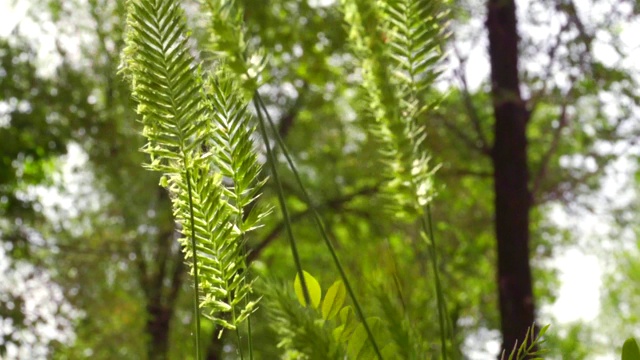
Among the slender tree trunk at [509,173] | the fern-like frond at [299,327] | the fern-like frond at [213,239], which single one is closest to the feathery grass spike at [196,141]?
the fern-like frond at [213,239]

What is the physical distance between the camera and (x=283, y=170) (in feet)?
23.3

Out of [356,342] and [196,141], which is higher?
[196,141]

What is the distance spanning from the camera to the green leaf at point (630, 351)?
27.5 inches

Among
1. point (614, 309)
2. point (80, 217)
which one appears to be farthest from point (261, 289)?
point (614, 309)

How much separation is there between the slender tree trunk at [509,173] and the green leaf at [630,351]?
2469 mm

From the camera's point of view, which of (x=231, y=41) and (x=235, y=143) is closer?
(x=231, y=41)

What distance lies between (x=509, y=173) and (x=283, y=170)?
3728mm

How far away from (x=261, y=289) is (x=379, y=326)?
0.27 m

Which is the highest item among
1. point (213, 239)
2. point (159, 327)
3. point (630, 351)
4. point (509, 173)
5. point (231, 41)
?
point (509, 173)

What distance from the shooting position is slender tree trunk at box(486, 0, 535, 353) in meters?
3.31

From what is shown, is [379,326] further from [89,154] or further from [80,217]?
[80,217]

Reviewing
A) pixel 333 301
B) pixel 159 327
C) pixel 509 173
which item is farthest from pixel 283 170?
pixel 333 301

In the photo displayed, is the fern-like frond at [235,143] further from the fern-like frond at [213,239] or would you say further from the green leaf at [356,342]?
the green leaf at [356,342]

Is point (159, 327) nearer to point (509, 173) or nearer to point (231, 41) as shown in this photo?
point (509, 173)
